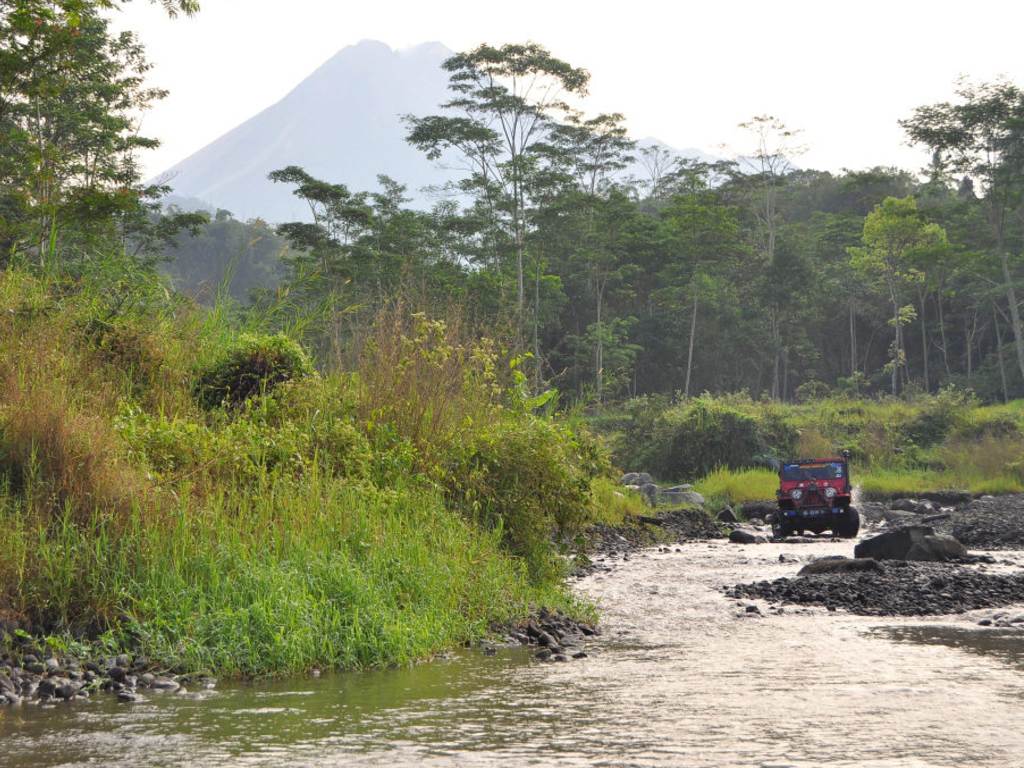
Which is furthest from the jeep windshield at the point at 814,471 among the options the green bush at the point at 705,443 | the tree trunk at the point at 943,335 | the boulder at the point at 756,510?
the tree trunk at the point at 943,335

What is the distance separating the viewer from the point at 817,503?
1994 cm

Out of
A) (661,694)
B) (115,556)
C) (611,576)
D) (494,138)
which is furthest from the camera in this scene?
(494,138)

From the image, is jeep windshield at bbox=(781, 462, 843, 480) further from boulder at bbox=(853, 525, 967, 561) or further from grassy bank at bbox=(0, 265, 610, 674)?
grassy bank at bbox=(0, 265, 610, 674)

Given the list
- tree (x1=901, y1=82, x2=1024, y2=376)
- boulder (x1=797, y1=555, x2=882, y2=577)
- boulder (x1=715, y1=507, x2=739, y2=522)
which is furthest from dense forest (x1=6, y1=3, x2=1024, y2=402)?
boulder (x1=797, y1=555, x2=882, y2=577)

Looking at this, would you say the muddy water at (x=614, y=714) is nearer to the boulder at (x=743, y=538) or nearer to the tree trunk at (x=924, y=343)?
the boulder at (x=743, y=538)

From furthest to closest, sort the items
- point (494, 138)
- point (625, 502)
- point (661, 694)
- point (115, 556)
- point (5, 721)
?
point (494, 138), point (625, 502), point (115, 556), point (661, 694), point (5, 721)

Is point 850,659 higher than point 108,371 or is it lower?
lower

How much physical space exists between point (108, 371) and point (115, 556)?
10.9 feet

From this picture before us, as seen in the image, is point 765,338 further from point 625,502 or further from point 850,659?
point 850,659

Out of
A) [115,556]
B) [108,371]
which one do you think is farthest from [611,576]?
[115,556]

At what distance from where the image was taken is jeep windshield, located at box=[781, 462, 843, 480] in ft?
66.0

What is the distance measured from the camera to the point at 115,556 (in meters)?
7.59

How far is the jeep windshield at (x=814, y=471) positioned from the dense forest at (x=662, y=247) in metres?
14.0

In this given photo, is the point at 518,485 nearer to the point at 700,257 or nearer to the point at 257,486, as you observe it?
the point at 257,486
